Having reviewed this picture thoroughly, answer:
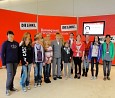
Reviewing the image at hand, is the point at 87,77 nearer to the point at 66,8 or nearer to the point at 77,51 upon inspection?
the point at 77,51

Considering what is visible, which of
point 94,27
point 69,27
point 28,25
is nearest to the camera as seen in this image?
point 28,25

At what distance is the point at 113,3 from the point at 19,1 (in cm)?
480

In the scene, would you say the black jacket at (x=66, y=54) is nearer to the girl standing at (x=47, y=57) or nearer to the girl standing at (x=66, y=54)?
the girl standing at (x=66, y=54)

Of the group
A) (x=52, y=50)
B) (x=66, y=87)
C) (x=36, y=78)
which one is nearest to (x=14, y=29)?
(x=52, y=50)

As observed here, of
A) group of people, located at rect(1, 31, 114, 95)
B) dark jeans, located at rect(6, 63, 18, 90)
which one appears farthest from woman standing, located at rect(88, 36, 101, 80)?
dark jeans, located at rect(6, 63, 18, 90)

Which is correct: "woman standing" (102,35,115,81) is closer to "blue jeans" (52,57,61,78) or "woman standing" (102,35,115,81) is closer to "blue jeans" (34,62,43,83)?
"blue jeans" (52,57,61,78)

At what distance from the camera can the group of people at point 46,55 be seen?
4289 mm

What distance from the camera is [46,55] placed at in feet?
17.4

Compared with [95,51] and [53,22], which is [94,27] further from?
[95,51]

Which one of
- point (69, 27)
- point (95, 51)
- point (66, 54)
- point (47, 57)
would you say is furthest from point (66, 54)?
point (69, 27)

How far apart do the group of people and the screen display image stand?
9.42 feet

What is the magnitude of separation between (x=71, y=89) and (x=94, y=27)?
475 centimetres

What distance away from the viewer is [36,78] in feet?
16.5

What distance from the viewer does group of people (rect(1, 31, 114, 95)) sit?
4.29 metres
